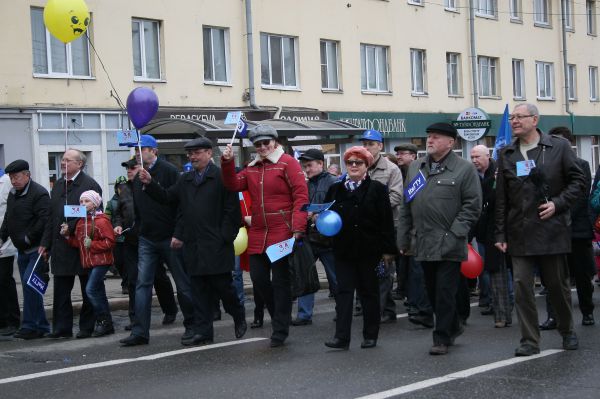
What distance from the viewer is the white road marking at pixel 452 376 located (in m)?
7.21

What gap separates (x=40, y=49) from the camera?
2266 centimetres

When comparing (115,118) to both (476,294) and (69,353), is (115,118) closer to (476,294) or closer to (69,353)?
(476,294)

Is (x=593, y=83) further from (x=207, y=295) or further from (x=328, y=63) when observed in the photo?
(x=207, y=295)

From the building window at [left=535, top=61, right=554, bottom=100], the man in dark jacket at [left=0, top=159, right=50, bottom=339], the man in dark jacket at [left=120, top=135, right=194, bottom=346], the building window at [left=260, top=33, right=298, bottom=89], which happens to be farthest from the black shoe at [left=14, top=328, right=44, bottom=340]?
the building window at [left=535, top=61, right=554, bottom=100]

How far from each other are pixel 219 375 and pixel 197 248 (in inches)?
75.5

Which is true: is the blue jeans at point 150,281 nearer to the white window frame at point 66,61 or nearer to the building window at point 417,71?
the white window frame at point 66,61

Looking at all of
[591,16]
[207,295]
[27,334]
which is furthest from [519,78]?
[207,295]

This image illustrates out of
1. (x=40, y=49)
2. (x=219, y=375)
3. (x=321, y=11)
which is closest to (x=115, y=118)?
(x=40, y=49)

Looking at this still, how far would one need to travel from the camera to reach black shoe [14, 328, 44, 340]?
36.7 ft

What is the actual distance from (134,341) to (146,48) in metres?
15.8

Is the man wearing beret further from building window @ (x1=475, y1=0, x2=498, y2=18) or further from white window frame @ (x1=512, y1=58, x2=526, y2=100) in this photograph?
white window frame @ (x1=512, y1=58, x2=526, y2=100)

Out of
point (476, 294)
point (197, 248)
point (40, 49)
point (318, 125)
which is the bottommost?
point (476, 294)

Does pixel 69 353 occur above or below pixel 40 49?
below

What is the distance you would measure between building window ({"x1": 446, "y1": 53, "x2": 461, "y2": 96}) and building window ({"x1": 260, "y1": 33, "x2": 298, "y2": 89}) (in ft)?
25.5
